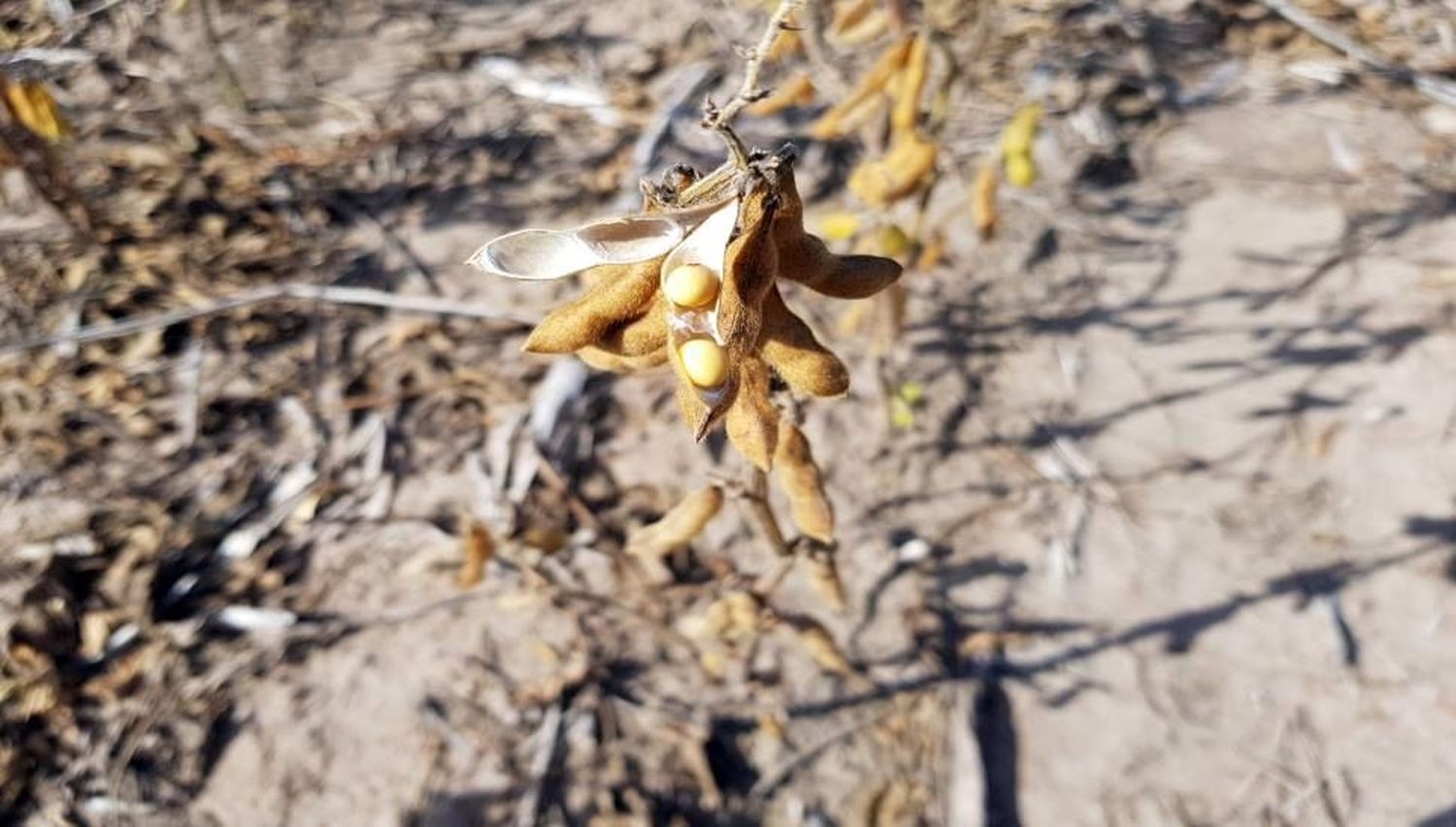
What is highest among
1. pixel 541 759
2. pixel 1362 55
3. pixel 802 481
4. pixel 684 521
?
pixel 802 481

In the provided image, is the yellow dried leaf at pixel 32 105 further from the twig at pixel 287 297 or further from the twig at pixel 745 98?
the twig at pixel 745 98

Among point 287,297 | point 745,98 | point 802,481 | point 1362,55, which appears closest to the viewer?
point 745,98

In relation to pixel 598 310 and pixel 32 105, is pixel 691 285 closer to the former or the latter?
pixel 598 310

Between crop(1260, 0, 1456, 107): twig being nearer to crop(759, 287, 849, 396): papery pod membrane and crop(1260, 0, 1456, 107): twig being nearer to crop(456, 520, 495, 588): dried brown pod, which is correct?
crop(759, 287, 849, 396): papery pod membrane

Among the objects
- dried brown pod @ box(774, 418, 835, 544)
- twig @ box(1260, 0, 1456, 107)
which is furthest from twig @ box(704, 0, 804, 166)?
twig @ box(1260, 0, 1456, 107)

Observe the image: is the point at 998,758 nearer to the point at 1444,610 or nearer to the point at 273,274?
the point at 1444,610

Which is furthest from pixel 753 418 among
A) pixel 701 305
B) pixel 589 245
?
pixel 589 245
